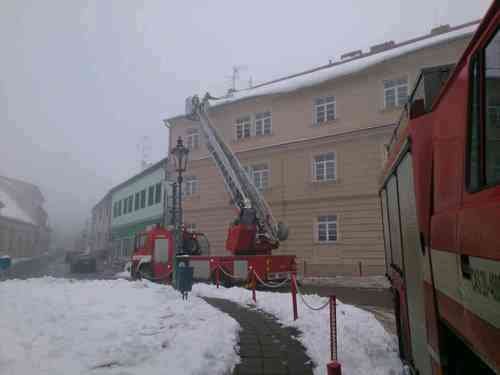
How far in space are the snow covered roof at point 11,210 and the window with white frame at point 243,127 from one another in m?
37.6

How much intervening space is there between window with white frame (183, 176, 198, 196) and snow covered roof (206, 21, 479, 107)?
16.9 ft

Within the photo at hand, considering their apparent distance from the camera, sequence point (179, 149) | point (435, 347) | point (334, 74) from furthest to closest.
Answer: point (334, 74), point (179, 149), point (435, 347)

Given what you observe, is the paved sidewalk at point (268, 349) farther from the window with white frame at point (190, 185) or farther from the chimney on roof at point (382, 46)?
the chimney on roof at point (382, 46)

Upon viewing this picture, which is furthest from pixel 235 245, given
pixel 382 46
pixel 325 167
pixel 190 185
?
pixel 382 46

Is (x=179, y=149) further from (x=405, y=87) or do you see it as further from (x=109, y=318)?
(x=405, y=87)

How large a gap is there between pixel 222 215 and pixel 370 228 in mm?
9166

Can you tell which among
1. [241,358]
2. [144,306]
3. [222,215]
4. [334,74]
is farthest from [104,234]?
[241,358]

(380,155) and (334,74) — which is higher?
(334,74)

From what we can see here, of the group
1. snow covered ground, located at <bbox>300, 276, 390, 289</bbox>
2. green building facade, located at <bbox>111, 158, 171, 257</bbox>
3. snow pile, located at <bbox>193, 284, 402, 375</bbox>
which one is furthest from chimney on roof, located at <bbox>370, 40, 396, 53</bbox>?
snow pile, located at <bbox>193, 284, 402, 375</bbox>

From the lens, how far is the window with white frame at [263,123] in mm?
23631

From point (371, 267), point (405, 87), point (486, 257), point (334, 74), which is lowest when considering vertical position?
point (371, 267)

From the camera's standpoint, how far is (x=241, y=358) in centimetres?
568

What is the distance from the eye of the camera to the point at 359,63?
2098 centimetres

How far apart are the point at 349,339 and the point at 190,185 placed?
69.4ft
